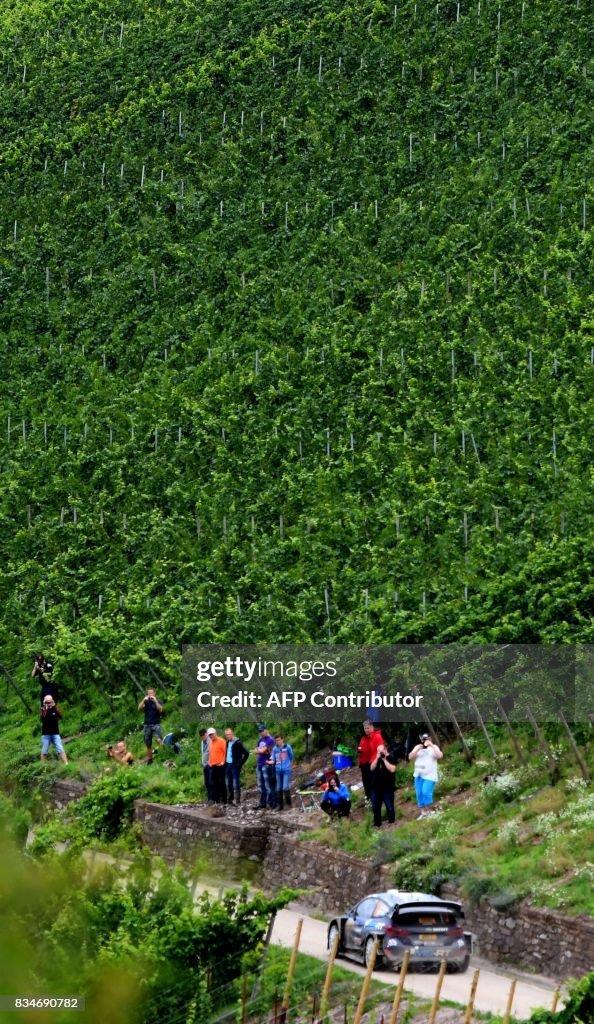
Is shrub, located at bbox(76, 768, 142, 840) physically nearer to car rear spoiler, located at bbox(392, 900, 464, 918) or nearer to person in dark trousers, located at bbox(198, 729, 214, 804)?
person in dark trousers, located at bbox(198, 729, 214, 804)

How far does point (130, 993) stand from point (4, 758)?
24.7 metres

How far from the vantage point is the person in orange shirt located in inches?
1119

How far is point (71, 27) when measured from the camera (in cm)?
6500

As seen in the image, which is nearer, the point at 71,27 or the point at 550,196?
the point at 550,196

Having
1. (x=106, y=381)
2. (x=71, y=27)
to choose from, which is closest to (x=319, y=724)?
(x=106, y=381)

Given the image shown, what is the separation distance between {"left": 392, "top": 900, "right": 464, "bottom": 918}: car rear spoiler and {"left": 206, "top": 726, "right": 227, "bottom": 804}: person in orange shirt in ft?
29.5

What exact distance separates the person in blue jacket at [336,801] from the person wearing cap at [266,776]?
178 cm

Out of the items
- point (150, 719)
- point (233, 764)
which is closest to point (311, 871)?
point (233, 764)

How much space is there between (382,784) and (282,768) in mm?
2666

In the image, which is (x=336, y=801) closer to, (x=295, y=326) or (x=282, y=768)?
(x=282, y=768)

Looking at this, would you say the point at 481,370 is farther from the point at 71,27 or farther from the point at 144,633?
the point at 71,27

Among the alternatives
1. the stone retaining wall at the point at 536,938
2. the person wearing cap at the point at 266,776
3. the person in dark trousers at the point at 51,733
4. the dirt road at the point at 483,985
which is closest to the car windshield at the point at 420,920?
the dirt road at the point at 483,985

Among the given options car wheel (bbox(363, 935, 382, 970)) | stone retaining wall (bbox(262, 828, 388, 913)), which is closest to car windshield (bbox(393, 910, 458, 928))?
car wheel (bbox(363, 935, 382, 970))

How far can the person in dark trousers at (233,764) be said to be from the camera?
92.5 feet
